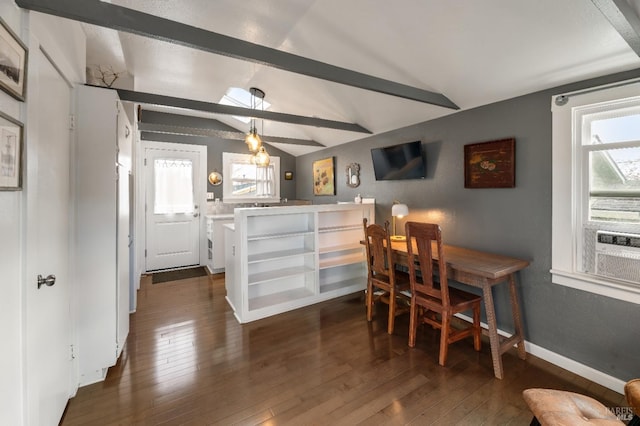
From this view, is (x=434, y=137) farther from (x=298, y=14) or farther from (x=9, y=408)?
(x=9, y=408)

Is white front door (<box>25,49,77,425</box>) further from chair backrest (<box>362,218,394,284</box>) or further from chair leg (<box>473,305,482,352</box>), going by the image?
chair leg (<box>473,305,482,352</box>)

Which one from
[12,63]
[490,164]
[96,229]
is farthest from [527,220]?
[96,229]

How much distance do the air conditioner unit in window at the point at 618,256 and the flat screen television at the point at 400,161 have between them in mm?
1620

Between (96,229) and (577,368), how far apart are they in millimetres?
3702

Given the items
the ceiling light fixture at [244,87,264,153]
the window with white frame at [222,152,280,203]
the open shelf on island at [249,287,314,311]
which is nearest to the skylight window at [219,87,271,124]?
the ceiling light fixture at [244,87,264,153]

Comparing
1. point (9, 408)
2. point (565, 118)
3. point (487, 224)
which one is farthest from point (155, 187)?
point (565, 118)

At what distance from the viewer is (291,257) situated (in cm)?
335

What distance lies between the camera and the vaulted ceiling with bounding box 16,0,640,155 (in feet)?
5.08

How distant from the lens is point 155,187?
466cm

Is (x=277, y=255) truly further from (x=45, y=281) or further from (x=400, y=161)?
(x=45, y=281)

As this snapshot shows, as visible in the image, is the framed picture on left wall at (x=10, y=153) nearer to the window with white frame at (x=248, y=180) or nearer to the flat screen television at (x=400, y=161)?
the flat screen television at (x=400, y=161)

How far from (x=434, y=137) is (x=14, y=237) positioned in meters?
3.36

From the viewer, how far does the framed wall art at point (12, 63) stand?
3.22ft

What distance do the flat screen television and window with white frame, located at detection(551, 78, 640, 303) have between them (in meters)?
1.24
